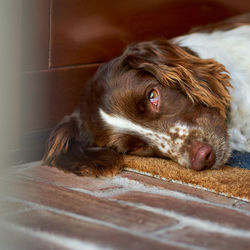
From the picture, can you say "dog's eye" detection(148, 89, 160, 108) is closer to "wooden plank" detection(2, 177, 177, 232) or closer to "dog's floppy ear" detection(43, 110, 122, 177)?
"dog's floppy ear" detection(43, 110, 122, 177)

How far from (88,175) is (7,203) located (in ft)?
1.65

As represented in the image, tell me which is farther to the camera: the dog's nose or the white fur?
the white fur

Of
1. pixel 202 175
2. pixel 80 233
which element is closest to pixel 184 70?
pixel 202 175

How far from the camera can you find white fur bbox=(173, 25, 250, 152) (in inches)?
99.4

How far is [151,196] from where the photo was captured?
1902mm

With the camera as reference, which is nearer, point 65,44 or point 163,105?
point 163,105

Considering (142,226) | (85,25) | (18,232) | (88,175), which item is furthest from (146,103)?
(18,232)

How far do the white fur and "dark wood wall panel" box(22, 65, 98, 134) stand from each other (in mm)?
655

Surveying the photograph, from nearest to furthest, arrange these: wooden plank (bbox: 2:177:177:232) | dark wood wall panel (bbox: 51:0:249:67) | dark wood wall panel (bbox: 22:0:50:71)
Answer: wooden plank (bbox: 2:177:177:232), dark wood wall panel (bbox: 22:0:50:71), dark wood wall panel (bbox: 51:0:249:67)

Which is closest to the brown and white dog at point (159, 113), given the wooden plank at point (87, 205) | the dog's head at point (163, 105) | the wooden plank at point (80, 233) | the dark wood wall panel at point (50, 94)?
the dog's head at point (163, 105)

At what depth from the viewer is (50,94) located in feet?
8.69

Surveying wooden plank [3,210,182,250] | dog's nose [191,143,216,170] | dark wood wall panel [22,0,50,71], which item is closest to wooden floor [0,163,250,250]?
wooden plank [3,210,182,250]

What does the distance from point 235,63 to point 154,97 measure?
0.60m

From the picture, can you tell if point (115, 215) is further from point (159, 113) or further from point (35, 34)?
point (35, 34)
